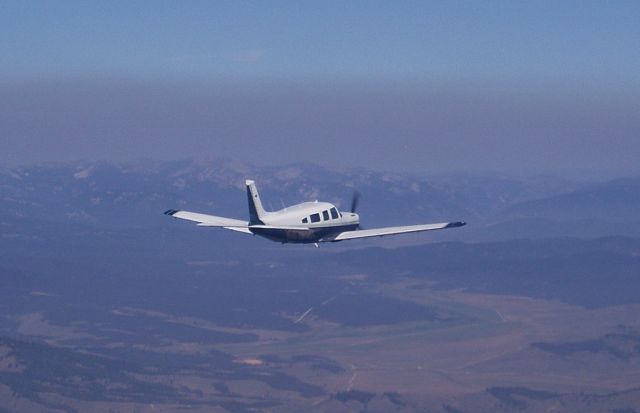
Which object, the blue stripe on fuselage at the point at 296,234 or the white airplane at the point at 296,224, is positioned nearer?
the white airplane at the point at 296,224

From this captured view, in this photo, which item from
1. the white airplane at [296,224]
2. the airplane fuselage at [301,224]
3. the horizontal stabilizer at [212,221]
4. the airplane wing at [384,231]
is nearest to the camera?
the airplane wing at [384,231]

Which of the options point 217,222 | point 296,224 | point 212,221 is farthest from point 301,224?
point 212,221

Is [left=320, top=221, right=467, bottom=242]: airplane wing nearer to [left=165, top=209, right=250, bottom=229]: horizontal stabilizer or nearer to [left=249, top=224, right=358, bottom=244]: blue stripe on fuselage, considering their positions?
[left=249, top=224, right=358, bottom=244]: blue stripe on fuselage

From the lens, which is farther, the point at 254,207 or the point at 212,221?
the point at 254,207

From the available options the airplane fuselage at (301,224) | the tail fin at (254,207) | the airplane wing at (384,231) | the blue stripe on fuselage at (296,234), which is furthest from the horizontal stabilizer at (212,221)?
Answer: the airplane wing at (384,231)

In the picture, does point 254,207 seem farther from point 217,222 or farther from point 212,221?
point 217,222

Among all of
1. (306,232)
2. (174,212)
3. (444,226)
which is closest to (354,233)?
(306,232)

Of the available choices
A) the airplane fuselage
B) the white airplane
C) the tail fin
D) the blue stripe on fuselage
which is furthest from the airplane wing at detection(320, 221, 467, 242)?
the tail fin

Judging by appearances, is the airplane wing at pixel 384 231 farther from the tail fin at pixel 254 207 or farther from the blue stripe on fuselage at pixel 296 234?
the tail fin at pixel 254 207

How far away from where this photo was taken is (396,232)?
88938 millimetres

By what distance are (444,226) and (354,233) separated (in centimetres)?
1111

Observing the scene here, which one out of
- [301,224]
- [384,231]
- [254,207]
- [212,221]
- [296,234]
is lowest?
[296,234]

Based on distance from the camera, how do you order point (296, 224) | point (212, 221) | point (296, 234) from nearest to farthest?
point (212, 221)
point (296, 224)
point (296, 234)

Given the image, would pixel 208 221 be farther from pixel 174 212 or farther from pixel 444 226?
pixel 444 226
